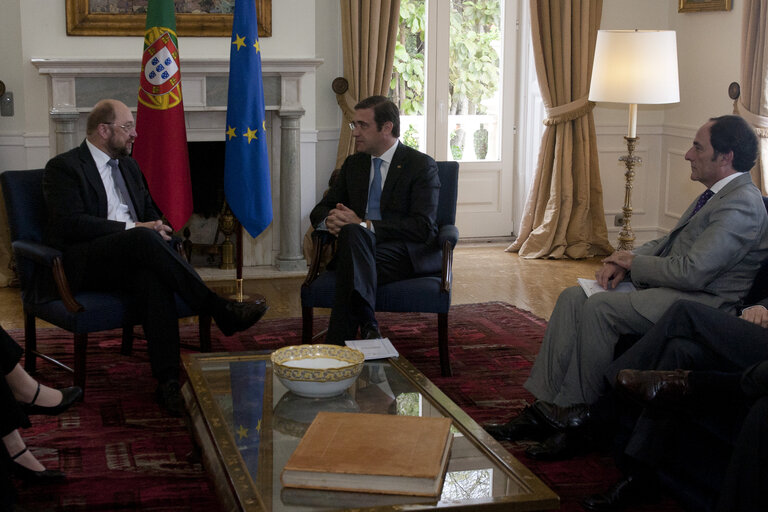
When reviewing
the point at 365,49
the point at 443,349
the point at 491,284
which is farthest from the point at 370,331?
the point at 365,49

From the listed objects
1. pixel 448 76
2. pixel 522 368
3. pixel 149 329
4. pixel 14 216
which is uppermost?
pixel 448 76

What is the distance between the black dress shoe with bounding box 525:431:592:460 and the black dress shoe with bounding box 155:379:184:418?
1.27 meters

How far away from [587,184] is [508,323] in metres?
2.12

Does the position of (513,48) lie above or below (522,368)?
above

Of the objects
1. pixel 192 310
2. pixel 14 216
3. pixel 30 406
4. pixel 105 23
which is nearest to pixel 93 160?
pixel 14 216

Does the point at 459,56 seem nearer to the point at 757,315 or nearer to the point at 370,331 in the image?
the point at 370,331

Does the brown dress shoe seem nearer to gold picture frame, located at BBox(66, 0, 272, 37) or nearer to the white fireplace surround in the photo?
the white fireplace surround

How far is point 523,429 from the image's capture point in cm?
307

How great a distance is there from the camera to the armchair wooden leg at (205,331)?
3779 mm

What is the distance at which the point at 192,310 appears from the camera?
3.62m

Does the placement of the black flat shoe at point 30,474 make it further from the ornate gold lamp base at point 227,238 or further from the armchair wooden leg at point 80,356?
the ornate gold lamp base at point 227,238

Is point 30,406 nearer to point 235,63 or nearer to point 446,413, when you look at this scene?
point 446,413

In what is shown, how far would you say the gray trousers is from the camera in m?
2.98

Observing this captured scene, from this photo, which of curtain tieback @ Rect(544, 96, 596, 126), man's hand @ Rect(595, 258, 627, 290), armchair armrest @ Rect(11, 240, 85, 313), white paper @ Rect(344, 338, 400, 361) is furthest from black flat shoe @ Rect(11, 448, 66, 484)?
curtain tieback @ Rect(544, 96, 596, 126)
